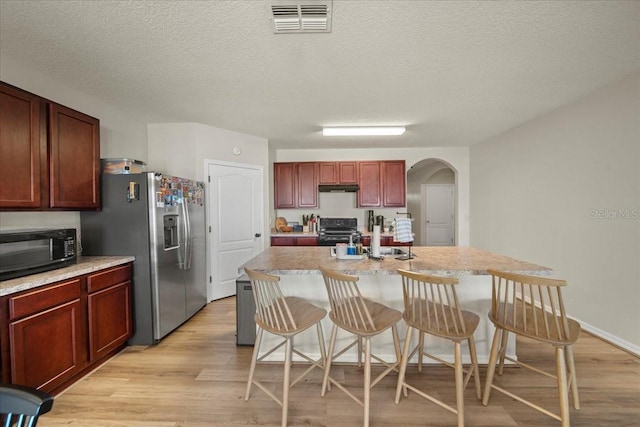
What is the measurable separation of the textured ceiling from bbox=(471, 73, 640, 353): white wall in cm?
35

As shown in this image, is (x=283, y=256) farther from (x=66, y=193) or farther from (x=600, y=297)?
(x=600, y=297)

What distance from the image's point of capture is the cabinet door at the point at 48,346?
65.3 inches

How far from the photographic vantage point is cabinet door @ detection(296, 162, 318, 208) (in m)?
4.91

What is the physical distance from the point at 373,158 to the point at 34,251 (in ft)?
14.9

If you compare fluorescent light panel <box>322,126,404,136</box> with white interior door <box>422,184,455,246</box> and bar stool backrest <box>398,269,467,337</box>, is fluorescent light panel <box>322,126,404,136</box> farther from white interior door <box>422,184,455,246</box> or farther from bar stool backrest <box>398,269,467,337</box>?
white interior door <box>422,184,455,246</box>

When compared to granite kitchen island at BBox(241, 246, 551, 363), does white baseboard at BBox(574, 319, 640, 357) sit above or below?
below

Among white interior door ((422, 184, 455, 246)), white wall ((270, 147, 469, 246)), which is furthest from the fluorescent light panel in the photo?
white interior door ((422, 184, 455, 246))

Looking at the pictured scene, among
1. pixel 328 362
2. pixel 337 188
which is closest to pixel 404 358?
pixel 328 362

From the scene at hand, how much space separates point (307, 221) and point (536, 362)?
11.9 ft

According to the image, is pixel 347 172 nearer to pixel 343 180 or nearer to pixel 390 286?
pixel 343 180

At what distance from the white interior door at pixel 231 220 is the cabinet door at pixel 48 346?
1.82 m

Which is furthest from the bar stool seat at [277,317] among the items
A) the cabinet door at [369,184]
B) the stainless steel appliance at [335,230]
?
the cabinet door at [369,184]

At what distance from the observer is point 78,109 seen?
2711 mm

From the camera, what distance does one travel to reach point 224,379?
83.0 inches
